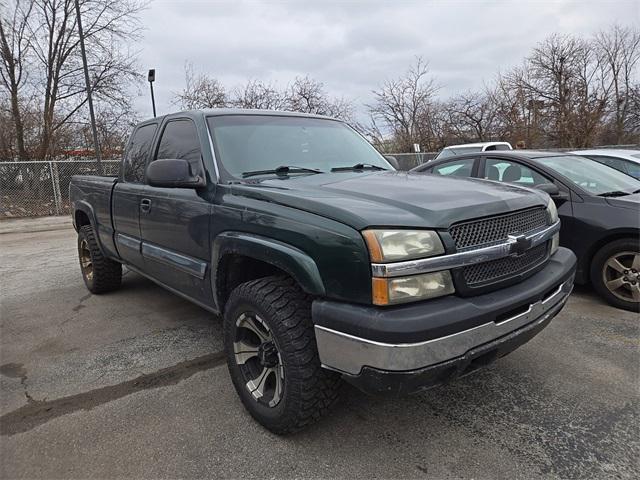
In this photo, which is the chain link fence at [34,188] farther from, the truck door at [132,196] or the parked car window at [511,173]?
the parked car window at [511,173]

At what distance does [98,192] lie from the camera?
4.57 m

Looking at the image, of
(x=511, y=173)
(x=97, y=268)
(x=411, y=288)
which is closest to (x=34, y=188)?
(x=97, y=268)

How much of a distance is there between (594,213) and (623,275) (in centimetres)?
64

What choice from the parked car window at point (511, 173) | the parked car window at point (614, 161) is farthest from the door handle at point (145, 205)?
the parked car window at point (614, 161)

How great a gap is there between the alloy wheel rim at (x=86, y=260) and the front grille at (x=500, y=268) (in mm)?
4489

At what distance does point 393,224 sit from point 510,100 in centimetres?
2513

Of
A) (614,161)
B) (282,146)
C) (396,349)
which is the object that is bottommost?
(396,349)

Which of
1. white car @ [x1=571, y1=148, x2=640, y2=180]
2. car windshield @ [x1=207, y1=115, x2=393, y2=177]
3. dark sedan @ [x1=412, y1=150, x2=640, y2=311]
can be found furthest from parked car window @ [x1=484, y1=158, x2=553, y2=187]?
white car @ [x1=571, y1=148, x2=640, y2=180]

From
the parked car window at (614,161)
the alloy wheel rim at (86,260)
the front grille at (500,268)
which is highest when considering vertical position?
the parked car window at (614,161)

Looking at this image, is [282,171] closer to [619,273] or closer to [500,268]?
[500,268]

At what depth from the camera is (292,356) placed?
2131mm

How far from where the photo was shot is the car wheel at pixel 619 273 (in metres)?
4.02

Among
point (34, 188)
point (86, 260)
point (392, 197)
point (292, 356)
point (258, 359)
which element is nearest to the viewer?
point (292, 356)

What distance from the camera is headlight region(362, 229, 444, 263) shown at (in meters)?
1.87
